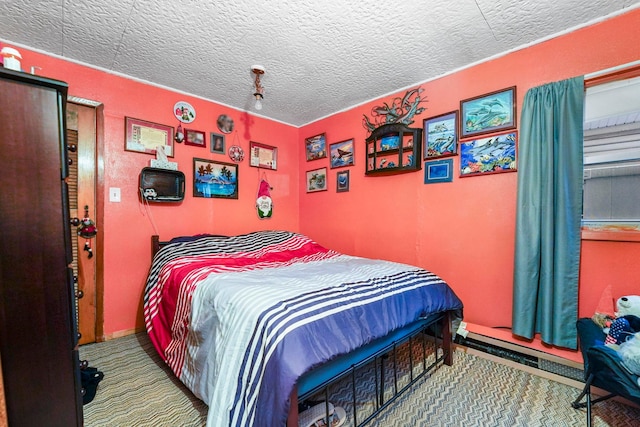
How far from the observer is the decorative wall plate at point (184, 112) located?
8.93 ft

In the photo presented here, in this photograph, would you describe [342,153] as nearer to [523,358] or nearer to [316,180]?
[316,180]

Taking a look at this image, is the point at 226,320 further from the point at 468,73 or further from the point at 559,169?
the point at 468,73

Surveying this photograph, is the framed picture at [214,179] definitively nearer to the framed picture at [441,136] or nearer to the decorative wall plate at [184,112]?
the decorative wall plate at [184,112]

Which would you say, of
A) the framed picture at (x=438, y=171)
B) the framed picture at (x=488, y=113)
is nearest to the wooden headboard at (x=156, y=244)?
the framed picture at (x=438, y=171)

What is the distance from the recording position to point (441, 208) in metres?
2.42

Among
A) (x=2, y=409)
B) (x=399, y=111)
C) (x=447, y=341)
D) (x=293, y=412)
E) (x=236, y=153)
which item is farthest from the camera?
(x=236, y=153)

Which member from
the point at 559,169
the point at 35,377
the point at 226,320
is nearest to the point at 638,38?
the point at 559,169

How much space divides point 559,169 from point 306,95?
87.7 inches

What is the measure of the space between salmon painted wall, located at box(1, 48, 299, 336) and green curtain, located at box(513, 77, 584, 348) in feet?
9.07

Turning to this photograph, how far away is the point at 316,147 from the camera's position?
349 cm

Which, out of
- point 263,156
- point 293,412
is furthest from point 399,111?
point 293,412

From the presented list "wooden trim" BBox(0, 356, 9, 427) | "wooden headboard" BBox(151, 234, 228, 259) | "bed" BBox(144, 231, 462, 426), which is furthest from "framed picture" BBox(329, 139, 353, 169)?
"wooden trim" BBox(0, 356, 9, 427)

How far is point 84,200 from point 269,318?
2157mm

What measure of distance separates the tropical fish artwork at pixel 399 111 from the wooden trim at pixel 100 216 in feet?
8.22
